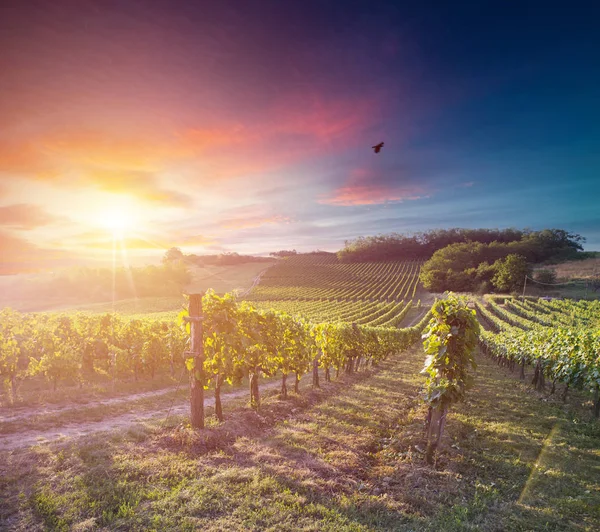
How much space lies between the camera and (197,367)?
939 cm

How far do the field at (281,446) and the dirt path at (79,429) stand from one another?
0.09 metres

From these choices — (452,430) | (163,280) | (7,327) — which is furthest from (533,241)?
(7,327)

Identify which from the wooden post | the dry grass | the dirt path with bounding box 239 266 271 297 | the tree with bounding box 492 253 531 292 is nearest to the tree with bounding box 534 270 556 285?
the tree with bounding box 492 253 531 292

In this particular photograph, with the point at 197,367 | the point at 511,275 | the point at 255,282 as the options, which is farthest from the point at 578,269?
the point at 197,367

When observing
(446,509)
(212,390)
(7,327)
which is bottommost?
(212,390)

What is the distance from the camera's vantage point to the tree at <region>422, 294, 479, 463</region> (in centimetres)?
821

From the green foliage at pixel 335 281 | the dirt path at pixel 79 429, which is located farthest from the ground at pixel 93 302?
the dirt path at pixel 79 429

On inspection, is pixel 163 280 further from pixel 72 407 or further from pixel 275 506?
pixel 275 506

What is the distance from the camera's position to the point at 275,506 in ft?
19.2

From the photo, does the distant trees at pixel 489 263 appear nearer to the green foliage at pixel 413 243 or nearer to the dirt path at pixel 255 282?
the green foliage at pixel 413 243

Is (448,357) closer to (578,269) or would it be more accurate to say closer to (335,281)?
(335,281)

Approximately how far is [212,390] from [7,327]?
32.4 ft

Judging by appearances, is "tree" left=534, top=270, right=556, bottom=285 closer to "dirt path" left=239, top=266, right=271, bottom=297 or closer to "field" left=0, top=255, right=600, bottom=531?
"dirt path" left=239, top=266, right=271, bottom=297

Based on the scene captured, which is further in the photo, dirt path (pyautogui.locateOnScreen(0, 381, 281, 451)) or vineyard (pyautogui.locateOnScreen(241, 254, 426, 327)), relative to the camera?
vineyard (pyautogui.locateOnScreen(241, 254, 426, 327))
